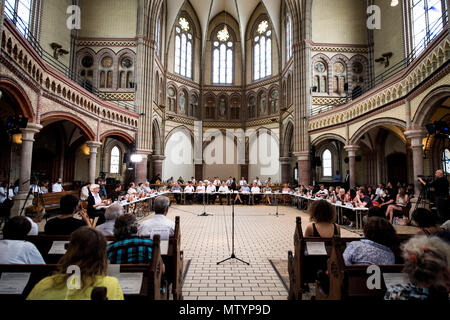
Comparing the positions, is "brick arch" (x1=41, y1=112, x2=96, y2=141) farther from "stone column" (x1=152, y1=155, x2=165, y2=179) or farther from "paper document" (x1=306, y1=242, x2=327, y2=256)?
"paper document" (x1=306, y1=242, x2=327, y2=256)

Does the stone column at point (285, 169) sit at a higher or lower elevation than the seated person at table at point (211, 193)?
higher

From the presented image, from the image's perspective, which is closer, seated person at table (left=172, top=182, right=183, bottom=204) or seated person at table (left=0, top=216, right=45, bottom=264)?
seated person at table (left=0, top=216, right=45, bottom=264)

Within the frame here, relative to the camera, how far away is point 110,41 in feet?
58.9

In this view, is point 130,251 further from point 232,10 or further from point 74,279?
point 232,10

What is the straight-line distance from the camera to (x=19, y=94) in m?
8.18

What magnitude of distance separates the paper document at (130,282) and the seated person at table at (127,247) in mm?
633

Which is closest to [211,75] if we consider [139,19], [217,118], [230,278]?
[217,118]

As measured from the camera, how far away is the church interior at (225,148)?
2484 mm

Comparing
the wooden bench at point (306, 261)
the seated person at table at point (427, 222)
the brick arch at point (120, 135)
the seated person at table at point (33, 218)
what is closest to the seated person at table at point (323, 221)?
the wooden bench at point (306, 261)

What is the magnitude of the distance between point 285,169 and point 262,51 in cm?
1147

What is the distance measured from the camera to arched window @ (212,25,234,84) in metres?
25.6

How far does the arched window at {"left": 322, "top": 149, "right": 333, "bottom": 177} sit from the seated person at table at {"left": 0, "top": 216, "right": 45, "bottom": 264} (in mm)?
20140

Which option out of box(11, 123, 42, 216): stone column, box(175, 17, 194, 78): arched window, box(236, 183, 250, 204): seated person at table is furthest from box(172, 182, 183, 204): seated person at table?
box(175, 17, 194, 78): arched window

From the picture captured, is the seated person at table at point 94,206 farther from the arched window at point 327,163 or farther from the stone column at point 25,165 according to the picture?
the arched window at point 327,163
